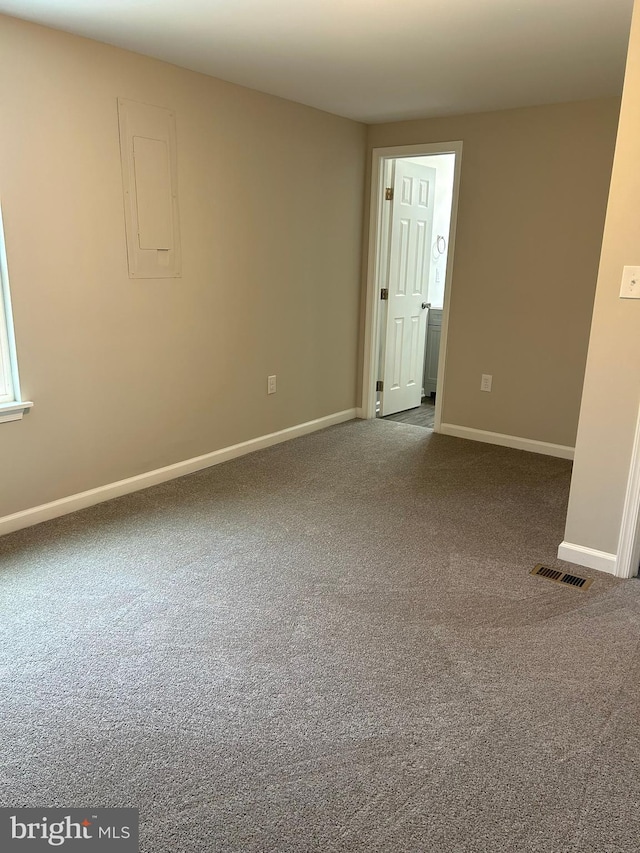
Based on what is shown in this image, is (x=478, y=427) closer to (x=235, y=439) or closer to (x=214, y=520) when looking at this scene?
(x=235, y=439)

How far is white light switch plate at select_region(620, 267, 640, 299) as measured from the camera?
2482 mm

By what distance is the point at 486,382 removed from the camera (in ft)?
15.2

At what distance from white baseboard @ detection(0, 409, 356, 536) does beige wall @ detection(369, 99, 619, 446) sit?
127 cm

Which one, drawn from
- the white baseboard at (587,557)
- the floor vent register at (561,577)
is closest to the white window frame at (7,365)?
the floor vent register at (561,577)

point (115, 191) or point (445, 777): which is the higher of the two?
point (115, 191)

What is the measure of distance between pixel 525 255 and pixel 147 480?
2.85 metres

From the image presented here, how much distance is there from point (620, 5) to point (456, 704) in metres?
2.57

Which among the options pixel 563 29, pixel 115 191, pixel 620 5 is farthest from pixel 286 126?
pixel 620 5

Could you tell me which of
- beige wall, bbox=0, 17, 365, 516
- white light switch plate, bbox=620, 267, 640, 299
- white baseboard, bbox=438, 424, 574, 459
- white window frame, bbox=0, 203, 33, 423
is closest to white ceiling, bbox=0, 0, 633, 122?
beige wall, bbox=0, 17, 365, 516

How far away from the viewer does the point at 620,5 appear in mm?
2387

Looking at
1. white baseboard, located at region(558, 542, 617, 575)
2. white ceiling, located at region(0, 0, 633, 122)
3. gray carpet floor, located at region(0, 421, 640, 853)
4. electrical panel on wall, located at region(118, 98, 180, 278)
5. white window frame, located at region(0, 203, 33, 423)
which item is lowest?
gray carpet floor, located at region(0, 421, 640, 853)

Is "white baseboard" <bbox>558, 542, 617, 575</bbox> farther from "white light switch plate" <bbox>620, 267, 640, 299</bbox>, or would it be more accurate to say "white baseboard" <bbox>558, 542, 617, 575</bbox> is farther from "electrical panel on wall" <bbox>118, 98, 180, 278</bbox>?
"electrical panel on wall" <bbox>118, 98, 180, 278</bbox>

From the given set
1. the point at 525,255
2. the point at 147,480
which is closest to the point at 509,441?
the point at 525,255

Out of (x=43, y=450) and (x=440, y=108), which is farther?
(x=440, y=108)
